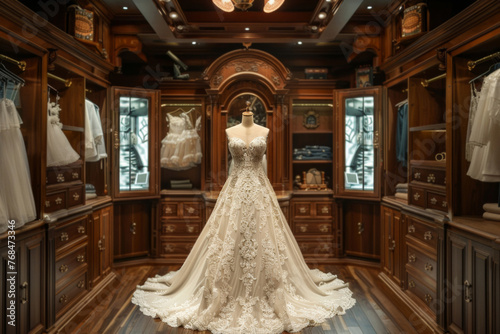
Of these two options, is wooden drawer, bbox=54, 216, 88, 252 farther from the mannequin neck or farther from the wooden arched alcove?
the mannequin neck

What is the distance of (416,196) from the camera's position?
136 inches

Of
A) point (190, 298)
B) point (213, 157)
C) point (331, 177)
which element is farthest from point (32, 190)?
point (331, 177)

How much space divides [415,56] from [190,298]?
2.97m

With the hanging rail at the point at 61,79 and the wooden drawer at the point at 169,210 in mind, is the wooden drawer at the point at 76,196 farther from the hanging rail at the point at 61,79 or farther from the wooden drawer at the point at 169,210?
the wooden drawer at the point at 169,210

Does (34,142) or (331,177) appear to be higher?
(34,142)

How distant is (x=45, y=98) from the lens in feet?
9.11

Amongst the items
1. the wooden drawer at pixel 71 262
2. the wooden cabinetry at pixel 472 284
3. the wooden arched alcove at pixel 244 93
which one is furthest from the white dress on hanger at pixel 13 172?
the wooden cabinetry at pixel 472 284

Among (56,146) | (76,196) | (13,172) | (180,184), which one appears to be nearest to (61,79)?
(56,146)

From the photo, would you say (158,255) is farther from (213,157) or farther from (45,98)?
(45,98)

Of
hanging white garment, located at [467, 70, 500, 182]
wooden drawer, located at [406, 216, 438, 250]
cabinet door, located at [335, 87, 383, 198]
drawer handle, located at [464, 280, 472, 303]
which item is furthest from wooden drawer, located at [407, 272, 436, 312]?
cabinet door, located at [335, 87, 383, 198]

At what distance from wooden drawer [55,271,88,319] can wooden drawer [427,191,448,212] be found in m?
3.13

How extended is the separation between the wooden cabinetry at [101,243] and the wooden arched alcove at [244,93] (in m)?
1.28

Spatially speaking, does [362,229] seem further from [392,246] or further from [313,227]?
[392,246]

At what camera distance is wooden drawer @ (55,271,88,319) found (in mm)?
3025
